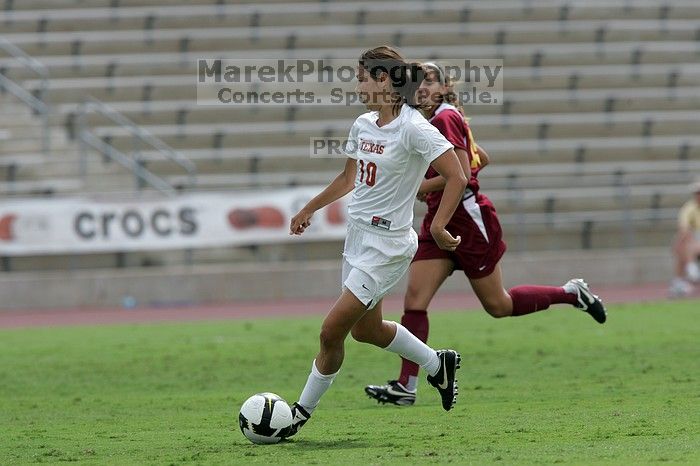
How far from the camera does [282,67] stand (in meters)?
22.4

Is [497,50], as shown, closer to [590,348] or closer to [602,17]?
[602,17]

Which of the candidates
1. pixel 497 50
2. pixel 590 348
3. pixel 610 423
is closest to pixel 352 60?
pixel 497 50

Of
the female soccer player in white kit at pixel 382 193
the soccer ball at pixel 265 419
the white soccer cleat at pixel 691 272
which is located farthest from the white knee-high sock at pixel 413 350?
the white soccer cleat at pixel 691 272

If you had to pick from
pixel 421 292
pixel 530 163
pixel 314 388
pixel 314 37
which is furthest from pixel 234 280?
pixel 314 388

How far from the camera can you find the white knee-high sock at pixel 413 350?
705cm

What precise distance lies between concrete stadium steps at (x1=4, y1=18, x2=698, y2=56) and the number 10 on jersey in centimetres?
1640

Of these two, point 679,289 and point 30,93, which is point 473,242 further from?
point 30,93

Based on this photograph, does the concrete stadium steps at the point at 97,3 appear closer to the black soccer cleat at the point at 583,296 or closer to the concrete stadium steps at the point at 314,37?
the concrete stadium steps at the point at 314,37

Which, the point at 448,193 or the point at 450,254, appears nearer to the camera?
the point at 448,193

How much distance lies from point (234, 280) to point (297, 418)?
11.4m

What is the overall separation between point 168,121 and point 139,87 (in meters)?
0.93

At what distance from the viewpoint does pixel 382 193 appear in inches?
262

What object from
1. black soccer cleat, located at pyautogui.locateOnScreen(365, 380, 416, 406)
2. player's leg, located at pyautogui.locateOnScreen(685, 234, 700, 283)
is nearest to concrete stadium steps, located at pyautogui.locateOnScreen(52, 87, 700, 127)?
player's leg, located at pyautogui.locateOnScreen(685, 234, 700, 283)

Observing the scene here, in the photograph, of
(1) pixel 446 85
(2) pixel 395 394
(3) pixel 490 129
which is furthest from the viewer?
(3) pixel 490 129
